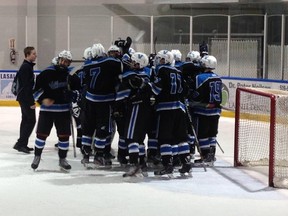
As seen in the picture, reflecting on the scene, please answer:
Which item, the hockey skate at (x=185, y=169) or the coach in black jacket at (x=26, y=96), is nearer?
the hockey skate at (x=185, y=169)

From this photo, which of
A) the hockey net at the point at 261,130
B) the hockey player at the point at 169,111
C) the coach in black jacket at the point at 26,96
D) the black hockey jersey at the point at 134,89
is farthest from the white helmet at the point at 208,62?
the coach in black jacket at the point at 26,96

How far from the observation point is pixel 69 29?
49.9 feet

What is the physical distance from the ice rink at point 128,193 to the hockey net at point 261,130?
214mm

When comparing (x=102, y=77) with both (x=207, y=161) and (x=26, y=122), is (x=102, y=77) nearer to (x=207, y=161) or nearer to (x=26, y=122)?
(x=207, y=161)

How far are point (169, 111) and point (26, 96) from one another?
2376mm

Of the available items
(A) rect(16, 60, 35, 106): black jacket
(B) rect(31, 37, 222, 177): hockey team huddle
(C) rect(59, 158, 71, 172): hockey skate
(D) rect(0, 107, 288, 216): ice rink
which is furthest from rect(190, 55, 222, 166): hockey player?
(A) rect(16, 60, 35, 106): black jacket

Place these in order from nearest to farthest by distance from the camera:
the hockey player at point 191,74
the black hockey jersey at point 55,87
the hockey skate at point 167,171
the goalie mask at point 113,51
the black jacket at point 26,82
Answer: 1. the hockey skate at point 167,171
2. the black hockey jersey at point 55,87
3. the goalie mask at point 113,51
4. the hockey player at point 191,74
5. the black jacket at point 26,82

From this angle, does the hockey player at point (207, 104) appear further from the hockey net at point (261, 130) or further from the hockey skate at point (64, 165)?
the hockey skate at point (64, 165)

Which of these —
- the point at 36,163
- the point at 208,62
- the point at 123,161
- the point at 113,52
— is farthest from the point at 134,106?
the point at 36,163

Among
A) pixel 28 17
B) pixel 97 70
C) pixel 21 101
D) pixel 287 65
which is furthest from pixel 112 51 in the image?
pixel 28 17

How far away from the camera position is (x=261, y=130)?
738cm

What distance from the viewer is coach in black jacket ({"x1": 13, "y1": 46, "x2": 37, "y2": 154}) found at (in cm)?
757

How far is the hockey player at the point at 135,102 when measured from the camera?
19.6 ft

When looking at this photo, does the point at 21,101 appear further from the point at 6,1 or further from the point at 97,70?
the point at 6,1
